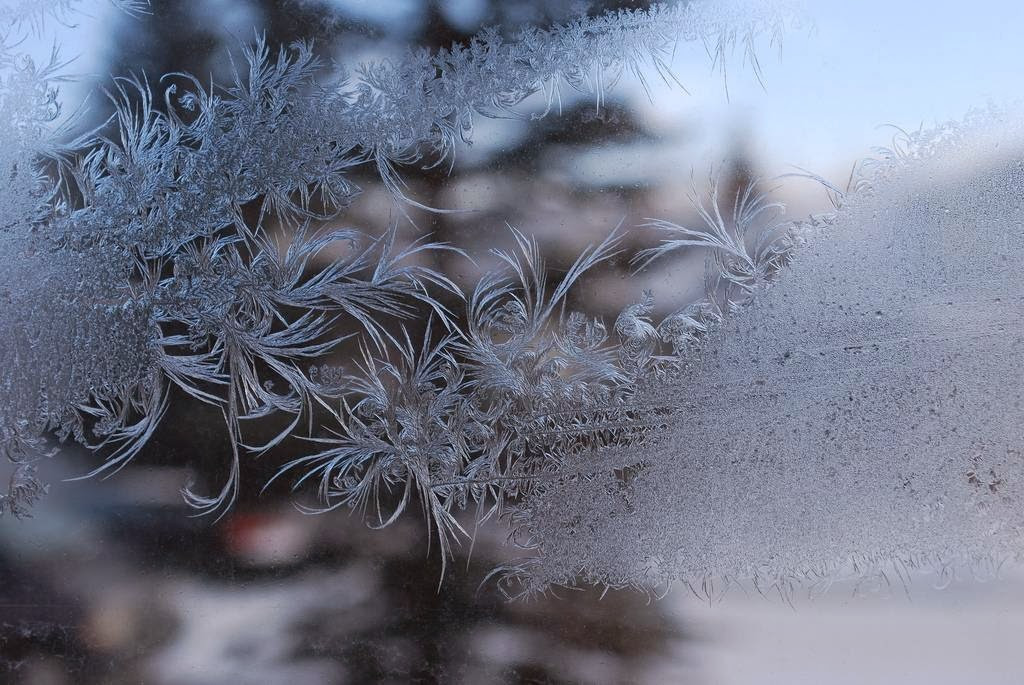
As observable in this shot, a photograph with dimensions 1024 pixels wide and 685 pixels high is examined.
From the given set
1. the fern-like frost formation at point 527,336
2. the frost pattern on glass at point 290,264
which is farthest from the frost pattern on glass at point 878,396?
the frost pattern on glass at point 290,264

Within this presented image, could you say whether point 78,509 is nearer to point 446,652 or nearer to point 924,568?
point 446,652

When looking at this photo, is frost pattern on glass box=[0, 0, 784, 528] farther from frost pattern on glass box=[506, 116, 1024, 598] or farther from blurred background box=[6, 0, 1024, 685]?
frost pattern on glass box=[506, 116, 1024, 598]

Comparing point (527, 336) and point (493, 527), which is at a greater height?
point (527, 336)

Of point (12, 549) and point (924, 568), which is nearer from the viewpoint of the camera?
point (924, 568)

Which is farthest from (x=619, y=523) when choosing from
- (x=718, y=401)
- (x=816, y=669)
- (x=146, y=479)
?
(x=146, y=479)

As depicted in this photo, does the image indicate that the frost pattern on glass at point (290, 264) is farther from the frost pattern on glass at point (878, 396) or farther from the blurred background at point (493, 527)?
the frost pattern on glass at point (878, 396)

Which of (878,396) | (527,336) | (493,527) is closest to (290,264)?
(527,336)

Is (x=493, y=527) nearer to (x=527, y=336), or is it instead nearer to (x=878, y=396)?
(x=527, y=336)

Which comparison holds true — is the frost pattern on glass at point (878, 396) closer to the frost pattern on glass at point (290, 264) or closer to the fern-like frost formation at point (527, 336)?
the fern-like frost formation at point (527, 336)
